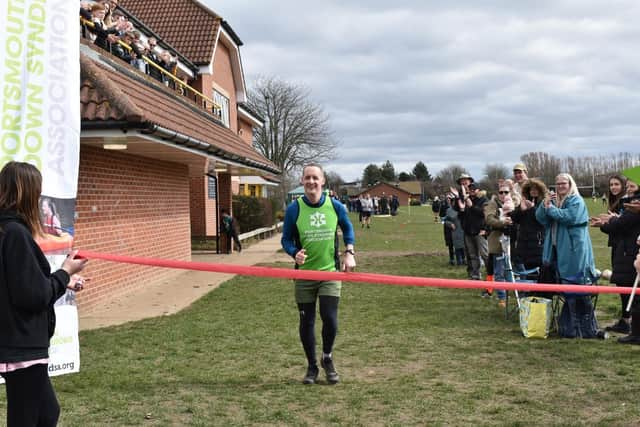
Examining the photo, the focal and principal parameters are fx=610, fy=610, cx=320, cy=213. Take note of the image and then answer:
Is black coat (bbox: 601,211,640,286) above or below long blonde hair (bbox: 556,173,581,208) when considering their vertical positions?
below

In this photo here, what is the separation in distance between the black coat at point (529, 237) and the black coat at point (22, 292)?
21.4 ft

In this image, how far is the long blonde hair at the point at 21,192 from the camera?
119 inches

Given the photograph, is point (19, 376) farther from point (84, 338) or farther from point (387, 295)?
point (387, 295)

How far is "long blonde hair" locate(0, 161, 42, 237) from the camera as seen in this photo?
3.02 meters

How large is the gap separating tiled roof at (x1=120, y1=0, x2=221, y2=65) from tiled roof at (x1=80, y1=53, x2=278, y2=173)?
815 centimetres

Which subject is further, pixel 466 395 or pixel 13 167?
pixel 466 395

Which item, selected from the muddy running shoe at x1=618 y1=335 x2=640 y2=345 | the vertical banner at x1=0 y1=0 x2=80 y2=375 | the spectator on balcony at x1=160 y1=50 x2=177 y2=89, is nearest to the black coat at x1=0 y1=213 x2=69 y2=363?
the vertical banner at x1=0 y1=0 x2=80 y2=375

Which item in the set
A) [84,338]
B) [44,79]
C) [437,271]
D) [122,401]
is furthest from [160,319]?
[437,271]

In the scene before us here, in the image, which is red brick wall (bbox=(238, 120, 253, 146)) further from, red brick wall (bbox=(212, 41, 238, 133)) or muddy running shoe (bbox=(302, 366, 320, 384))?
muddy running shoe (bbox=(302, 366, 320, 384))

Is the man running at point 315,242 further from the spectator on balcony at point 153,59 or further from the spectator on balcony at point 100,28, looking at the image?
the spectator on balcony at point 153,59

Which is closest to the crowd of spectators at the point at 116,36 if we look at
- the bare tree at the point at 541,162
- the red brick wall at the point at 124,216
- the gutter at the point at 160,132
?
the red brick wall at the point at 124,216

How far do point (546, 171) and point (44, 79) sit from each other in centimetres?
8634

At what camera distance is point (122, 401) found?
5.13 metres

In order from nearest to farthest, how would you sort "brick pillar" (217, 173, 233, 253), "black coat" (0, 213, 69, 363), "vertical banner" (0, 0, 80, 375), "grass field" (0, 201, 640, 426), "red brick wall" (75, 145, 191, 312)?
"black coat" (0, 213, 69, 363), "vertical banner" (0, 0, 80, 375), "grass field" (0, 201, 640, 426), "red brick wall" (75, 145, 191, 312), "brick pillar" (217, 173, 233, 253)
